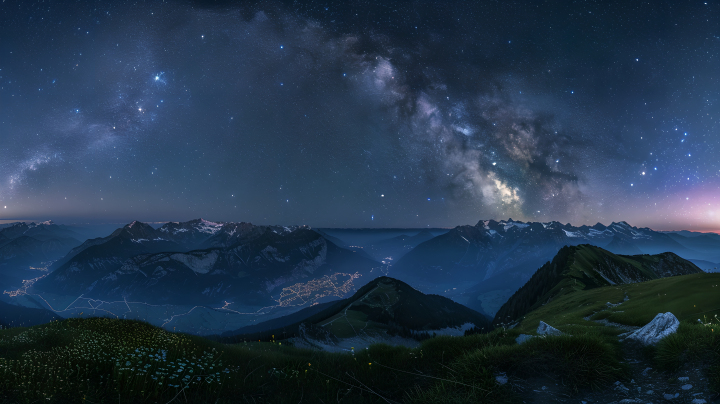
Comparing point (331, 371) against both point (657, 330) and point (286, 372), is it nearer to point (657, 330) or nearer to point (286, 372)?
point (286, 372)

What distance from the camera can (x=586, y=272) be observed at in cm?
13712

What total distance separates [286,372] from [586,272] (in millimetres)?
169513

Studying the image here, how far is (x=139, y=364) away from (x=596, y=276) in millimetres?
173309

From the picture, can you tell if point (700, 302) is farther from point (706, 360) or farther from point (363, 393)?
point (363, 393)

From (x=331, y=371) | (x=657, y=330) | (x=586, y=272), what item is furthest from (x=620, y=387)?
(x=586, y=272)

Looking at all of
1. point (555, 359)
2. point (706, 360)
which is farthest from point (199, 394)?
point (706, 360)

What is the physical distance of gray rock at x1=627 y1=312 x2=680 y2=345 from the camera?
809 centimetres

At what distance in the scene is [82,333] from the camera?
34.5 ft

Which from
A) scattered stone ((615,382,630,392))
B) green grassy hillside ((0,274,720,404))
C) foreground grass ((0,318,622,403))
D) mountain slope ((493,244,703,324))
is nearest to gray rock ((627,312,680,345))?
green grassy hillside ((0,274,720,404))

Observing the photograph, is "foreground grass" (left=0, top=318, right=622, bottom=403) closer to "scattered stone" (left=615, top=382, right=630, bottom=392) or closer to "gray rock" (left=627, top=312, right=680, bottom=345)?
"scattered stone" (left=615, top=382, right=630, bottom=392)

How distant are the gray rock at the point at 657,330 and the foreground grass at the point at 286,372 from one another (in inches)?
57.2

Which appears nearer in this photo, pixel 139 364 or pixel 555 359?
pixel 555 359

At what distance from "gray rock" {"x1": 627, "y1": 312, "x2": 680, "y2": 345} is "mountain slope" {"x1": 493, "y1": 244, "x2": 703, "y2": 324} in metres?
128

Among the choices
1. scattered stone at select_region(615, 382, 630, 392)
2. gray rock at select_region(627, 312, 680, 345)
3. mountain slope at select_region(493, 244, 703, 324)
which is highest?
gray rock at select_region(627, 312, 680, 345)
